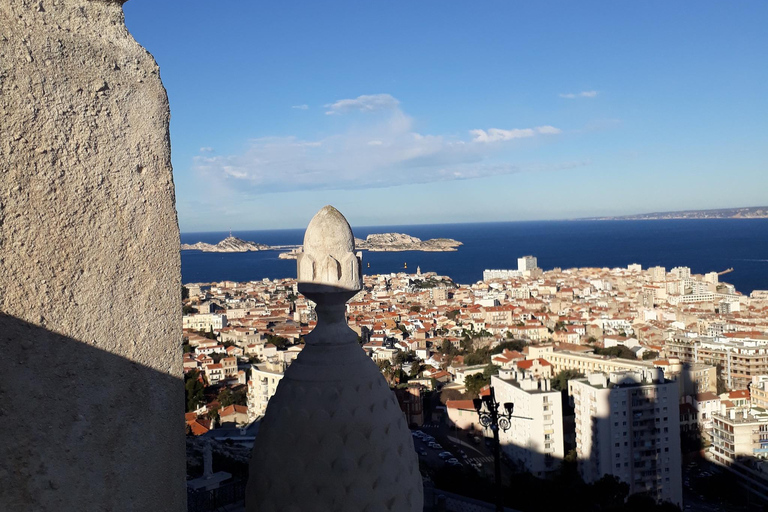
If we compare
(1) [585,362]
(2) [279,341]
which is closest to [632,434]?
(1) [585,362]

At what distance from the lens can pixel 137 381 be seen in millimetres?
1067

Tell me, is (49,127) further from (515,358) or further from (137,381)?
(515,358)

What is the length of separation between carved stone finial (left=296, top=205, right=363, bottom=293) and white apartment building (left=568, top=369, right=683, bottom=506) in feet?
61.4

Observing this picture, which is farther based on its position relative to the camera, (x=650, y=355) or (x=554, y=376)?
(x=650, y=355)

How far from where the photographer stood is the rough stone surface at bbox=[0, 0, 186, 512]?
3.00 ft

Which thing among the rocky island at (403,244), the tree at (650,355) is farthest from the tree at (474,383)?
the rocky island at (403,244)

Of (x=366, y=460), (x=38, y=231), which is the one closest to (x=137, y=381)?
(x=38, y=231)

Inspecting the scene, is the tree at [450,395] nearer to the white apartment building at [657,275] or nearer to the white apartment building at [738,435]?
the white apartment building at [738,435]

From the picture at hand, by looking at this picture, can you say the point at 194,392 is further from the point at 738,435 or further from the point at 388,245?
the point at 388,245

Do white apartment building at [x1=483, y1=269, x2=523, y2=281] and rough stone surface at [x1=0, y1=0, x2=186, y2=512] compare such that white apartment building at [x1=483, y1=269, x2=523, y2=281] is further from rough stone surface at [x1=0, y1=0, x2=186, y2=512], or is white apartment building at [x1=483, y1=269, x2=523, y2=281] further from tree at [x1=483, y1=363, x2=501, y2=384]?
rough stone surface at [x1=0, y1=0, x2=186, y2=512]

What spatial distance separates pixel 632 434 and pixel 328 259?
63.8 feet

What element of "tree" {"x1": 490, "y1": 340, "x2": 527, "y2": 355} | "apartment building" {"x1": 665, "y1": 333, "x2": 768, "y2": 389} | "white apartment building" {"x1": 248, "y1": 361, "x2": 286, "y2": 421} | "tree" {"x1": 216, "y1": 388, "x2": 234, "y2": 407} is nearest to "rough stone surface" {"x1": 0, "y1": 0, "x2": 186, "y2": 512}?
"white apartment building" {"x1": 248, "y1": 361, "x2": 286, "y2": 421}

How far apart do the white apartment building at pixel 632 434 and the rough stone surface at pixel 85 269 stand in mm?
19553

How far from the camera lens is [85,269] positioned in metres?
0.99
